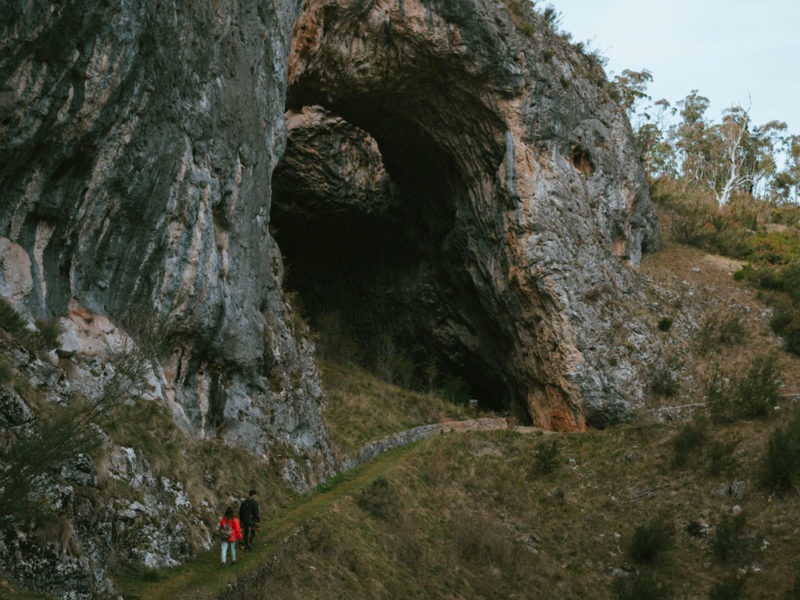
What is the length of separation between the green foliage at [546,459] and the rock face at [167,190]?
25.4 ft

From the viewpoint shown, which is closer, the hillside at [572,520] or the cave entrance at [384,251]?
the hillside at [572,520]

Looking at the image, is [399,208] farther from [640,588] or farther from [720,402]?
[640,588]

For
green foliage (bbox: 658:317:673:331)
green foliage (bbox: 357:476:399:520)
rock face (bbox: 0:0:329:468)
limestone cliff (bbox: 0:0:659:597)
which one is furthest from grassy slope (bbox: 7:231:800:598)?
rock face (bbox: 0:0:329:468)

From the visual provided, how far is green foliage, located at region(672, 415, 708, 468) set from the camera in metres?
21.7

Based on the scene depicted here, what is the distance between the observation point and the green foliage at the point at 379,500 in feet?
55.4

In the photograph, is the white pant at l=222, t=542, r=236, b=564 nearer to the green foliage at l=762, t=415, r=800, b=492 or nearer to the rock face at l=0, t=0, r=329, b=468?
the rock face at l=0, t=0, r=329, b=468

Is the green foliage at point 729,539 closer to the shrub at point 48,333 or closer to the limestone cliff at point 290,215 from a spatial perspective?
the limestone cliff at point 290,215

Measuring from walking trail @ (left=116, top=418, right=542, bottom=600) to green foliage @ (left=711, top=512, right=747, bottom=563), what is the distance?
949cm

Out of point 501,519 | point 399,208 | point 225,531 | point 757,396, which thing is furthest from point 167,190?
point 399,208

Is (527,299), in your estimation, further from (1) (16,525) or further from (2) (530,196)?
(1) (16,525)

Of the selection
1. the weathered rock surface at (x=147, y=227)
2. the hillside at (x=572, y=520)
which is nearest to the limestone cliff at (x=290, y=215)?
the weathered rock surface at (x=147, y=227)

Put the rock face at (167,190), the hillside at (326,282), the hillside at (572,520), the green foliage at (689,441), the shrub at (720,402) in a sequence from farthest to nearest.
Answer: the shrub at (720,402) → the green foliage at (689,441) → the hillside at (572,520) → the rock face at (167,190) → the hillside at (326,282)

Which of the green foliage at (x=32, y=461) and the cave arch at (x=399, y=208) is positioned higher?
the cave arch at (x=399, y=208)

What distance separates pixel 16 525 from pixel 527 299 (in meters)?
23.5
